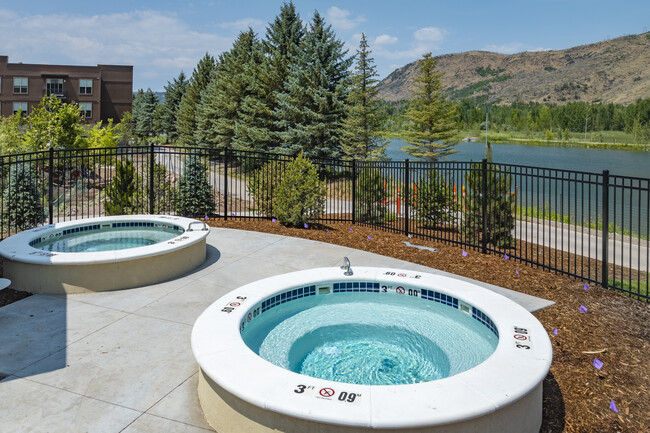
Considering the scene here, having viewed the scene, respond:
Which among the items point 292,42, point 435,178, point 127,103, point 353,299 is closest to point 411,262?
point 353,299

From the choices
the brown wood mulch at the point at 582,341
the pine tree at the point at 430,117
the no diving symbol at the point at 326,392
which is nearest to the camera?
the no diving symbol at the point at 326,392

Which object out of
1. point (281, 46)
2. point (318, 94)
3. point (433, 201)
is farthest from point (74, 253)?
point (281, 46)

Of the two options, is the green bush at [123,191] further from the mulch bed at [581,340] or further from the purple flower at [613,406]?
the purple flower at [613,406]

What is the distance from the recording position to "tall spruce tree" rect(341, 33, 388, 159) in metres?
29.4

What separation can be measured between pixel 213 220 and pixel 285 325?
7682 millimetres

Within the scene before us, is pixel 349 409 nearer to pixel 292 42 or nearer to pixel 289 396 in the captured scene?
pixel 289 396

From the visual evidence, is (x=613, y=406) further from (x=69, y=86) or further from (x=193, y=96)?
(x=69, y=86)

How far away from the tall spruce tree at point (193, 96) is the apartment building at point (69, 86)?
47.9ft

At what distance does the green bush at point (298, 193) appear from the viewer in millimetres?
11414

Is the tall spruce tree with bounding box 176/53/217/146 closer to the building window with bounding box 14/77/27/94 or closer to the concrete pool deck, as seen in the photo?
the building window with bounding box 14/77/27/94

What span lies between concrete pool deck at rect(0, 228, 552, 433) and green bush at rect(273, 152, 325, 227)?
342 centimetres

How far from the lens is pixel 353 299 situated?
6363 millimetres

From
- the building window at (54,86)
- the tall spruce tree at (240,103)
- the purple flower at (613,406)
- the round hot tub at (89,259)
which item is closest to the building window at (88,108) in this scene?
the building window at (54,86)

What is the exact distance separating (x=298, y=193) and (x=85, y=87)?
56709 mm
